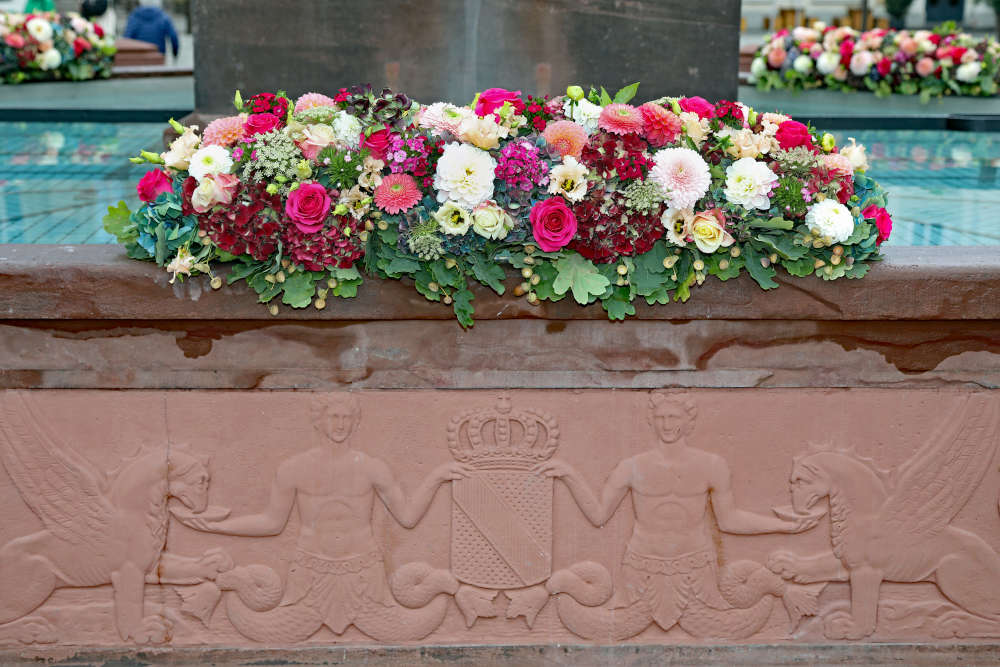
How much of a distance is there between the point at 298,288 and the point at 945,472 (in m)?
1.75

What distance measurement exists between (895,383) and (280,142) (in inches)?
66.4

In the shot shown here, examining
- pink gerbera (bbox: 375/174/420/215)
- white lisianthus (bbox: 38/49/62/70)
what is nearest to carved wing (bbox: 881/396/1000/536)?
pink gerbera (bbox: 375/174/420/215)

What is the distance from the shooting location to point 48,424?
272 centimetres

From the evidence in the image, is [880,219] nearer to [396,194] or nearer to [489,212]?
[489,212]

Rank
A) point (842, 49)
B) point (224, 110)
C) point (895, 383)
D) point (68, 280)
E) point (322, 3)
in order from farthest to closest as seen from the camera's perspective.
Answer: point (842, 49) < point (224, 110) < point (322, 3) < point (895, 383) < point (68, 280)

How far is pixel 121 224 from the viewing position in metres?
2.70

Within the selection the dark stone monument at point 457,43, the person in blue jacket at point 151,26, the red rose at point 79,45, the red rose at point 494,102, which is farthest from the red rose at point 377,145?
the person in blue jacket at point 151,26

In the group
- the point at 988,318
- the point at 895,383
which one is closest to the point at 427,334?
the point at 895,383

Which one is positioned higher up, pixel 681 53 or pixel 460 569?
pixel 681 53

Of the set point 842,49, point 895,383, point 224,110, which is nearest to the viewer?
point 895,383

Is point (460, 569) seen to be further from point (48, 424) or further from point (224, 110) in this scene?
point (224, 110)

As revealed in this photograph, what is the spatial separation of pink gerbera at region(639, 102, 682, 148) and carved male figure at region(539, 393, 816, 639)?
65cm

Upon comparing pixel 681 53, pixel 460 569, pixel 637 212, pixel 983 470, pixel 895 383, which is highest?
pixel 681 53

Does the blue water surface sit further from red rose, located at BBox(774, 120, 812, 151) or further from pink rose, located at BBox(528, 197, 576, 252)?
pink rose, located at BBox(528, 197, 576, 252)
